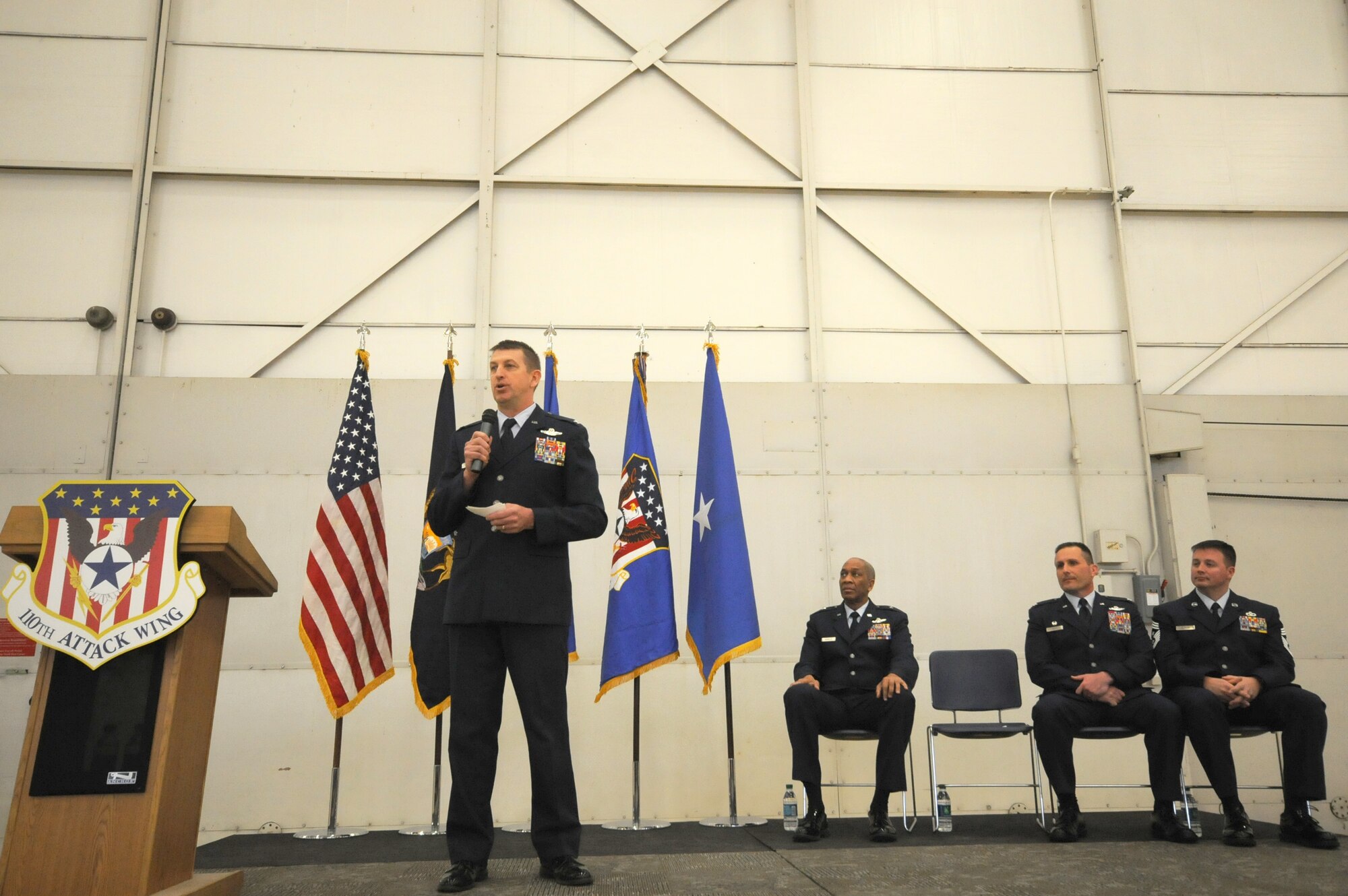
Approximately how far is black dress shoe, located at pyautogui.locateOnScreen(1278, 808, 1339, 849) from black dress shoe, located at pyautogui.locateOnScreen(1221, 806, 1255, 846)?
113mm

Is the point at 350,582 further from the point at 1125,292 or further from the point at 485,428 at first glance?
the point at 1125,292

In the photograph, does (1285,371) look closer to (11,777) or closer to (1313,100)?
(1313,100)

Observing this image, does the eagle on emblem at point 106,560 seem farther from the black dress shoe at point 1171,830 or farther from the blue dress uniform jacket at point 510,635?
the black dress shoe at point 1171,830

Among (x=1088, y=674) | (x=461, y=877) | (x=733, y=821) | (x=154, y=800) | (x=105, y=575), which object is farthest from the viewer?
(x=733, y=821)

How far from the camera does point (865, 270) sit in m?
6.27

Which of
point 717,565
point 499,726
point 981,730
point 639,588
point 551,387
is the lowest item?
point 981,730

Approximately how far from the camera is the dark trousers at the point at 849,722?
12.8ft

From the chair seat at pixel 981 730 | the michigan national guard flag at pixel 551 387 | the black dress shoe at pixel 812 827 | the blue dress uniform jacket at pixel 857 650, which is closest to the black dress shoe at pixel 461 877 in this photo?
the black dress shoe at pixel 812 827

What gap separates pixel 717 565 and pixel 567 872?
2.27 metres

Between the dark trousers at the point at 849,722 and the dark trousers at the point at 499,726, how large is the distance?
1.55 meters

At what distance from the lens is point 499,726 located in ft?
8.52

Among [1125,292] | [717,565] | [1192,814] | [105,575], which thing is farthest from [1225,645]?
[105,575]

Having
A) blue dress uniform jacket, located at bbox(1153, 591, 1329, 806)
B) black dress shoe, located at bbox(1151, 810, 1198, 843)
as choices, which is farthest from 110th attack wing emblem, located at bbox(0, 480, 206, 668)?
blue dress uniform jacket, located at bbox(1153, 591, 1329, 806)

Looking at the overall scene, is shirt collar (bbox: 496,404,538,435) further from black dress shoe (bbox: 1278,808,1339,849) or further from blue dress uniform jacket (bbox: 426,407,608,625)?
black dress shoe (bbox: 1278,808,1339,849)
